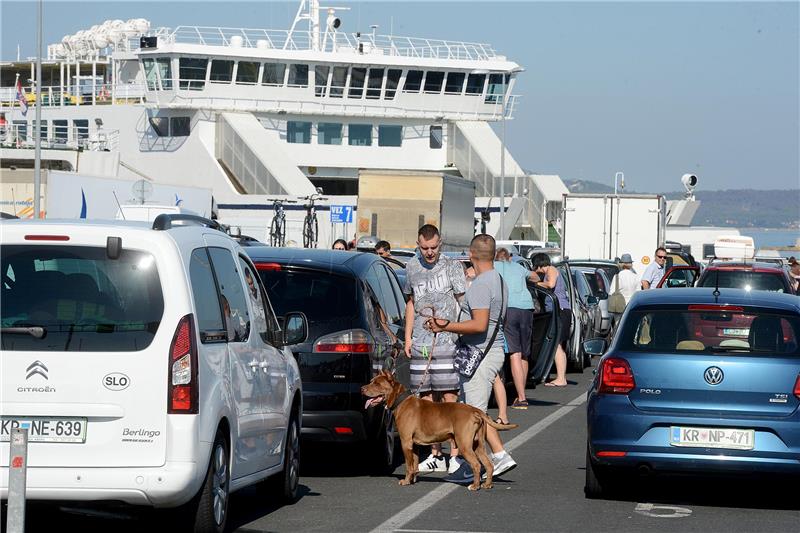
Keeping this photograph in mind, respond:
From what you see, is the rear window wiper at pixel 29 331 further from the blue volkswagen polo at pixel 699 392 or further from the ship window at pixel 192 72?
the ship window at pixel 192 72

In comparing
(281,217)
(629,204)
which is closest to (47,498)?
(629,204)

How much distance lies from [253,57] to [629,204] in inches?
1196

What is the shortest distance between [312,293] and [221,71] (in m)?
54.3

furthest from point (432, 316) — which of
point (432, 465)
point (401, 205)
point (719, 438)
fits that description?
point (401, 205)

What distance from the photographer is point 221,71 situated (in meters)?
63.9

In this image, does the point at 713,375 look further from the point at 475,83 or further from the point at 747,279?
the point at 475,83

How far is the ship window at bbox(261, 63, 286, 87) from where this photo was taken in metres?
64.3

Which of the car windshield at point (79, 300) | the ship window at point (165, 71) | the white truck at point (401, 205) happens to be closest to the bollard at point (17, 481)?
the car windshield at point (79, 300)

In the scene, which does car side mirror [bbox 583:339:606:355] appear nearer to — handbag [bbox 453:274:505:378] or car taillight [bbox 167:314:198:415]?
handbag [bbox 453:274:505:378]

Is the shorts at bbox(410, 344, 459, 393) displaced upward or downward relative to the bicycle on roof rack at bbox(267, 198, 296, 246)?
downward

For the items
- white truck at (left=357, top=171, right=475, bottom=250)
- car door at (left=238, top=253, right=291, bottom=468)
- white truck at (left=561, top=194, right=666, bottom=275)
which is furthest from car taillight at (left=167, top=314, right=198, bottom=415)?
white truck at (left=357, top=171, right=475, bottom=250)

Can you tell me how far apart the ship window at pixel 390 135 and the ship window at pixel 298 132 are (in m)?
3.34

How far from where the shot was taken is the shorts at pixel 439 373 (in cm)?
1096

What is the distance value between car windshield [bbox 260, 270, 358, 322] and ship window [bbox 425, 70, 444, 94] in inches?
2207
